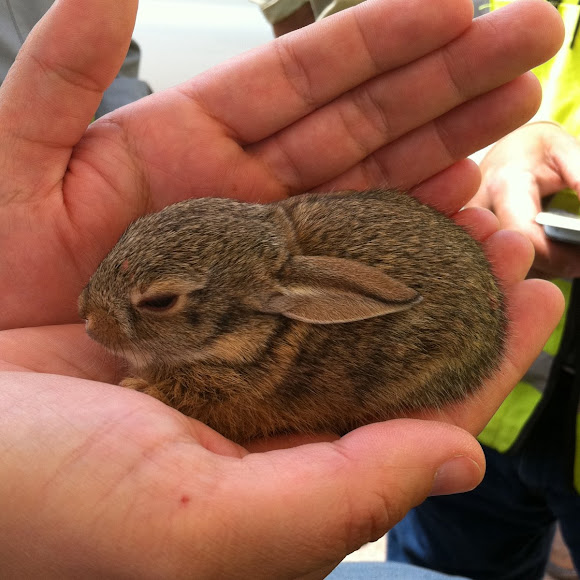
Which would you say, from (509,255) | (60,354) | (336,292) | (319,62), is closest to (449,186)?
(509,255)

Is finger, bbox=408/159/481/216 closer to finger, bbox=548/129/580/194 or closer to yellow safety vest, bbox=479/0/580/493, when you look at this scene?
finger, bbox=548/129/580/194

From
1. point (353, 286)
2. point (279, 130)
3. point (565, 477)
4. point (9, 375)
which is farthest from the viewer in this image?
point (565, 477)

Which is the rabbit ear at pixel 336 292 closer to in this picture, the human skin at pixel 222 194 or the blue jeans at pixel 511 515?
the human skin at pixel 222 194

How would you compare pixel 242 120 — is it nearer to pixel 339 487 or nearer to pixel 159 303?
pixel 159 303

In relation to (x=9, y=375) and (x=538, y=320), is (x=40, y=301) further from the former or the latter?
(x=538, y=320)

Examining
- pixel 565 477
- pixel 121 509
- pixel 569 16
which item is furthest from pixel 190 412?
pixel 569 16

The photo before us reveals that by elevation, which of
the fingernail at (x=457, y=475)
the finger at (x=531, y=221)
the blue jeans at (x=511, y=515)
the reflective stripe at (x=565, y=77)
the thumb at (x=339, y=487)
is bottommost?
the blue jeans at (x=511, y=515)

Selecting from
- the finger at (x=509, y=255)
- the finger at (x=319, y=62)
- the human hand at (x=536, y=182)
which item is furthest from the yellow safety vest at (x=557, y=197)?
the finger at (x=319, y=62)
